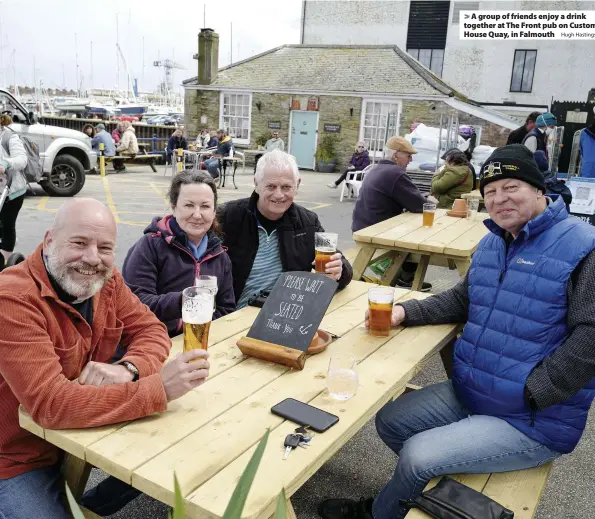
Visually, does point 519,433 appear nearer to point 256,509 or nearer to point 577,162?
point 256,509

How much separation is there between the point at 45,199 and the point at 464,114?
14.2 m

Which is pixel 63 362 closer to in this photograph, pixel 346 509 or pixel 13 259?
pixel 346 509

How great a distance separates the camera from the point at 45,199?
35.8ft

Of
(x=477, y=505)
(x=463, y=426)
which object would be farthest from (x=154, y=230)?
(x=477, y=505)

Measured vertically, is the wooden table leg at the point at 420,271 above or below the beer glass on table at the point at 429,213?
below

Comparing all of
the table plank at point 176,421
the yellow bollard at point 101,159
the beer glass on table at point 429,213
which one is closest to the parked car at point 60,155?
the yellow bollard at point 101,159

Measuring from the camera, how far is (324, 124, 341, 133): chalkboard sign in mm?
20469

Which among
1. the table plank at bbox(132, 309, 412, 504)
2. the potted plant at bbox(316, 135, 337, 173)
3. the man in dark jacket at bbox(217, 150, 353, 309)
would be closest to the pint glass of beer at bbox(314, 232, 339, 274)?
the man in dark jacket at bbox(217, 150, 353, 309)

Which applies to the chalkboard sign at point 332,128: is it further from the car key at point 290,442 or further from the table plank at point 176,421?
the car key at point 290,442

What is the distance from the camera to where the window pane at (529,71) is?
78.9 ft

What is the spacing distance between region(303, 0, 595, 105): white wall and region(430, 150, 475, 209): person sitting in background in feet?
65.9

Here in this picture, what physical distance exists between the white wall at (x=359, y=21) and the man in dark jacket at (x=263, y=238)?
26039 millimetres

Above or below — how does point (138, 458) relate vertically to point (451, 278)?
above

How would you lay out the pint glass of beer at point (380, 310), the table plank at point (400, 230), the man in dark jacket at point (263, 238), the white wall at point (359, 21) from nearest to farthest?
the pint glass of beer at point (380, 310) → the man in dark jacket at point (263, 238) → the table plank at point (400, 230) → the white wall at point (359, 21)
